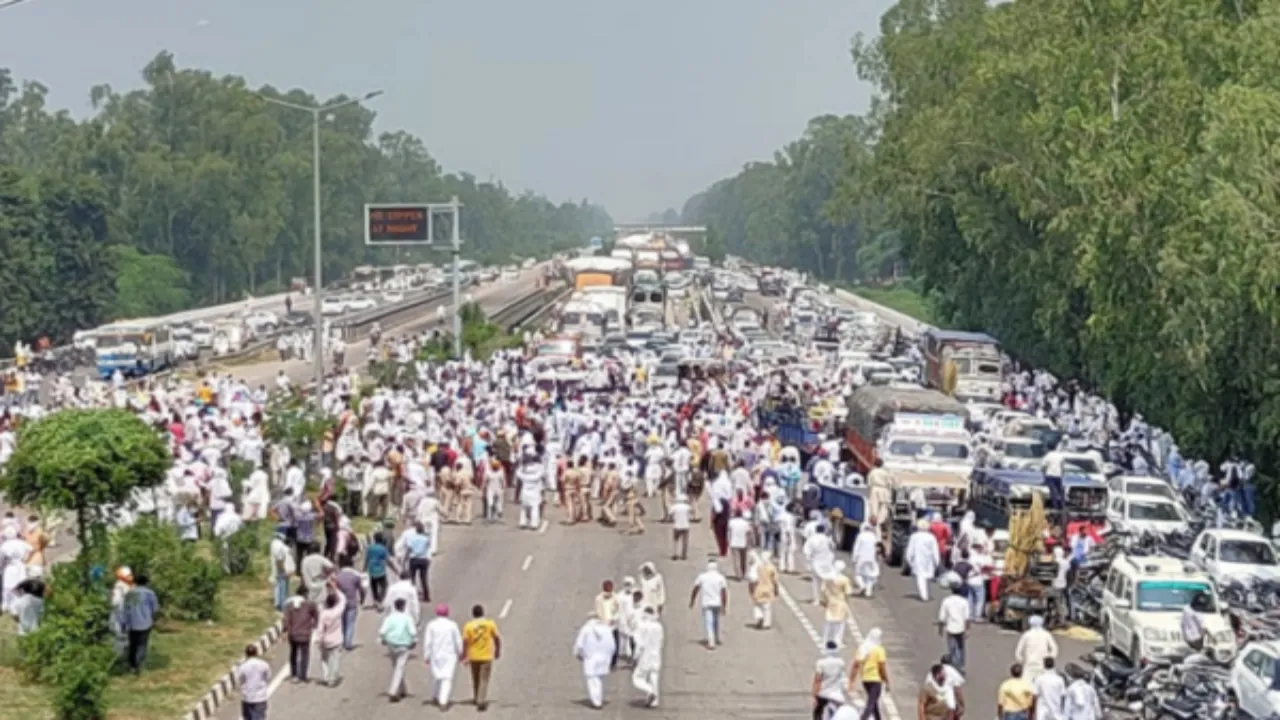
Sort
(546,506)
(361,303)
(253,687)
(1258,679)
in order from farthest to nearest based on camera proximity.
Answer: (361,303) → (546,506) → (1258,679) → (253,687)

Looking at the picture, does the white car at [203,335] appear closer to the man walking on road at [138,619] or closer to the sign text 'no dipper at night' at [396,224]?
the sign text 'no dipper at night' at [396,224]

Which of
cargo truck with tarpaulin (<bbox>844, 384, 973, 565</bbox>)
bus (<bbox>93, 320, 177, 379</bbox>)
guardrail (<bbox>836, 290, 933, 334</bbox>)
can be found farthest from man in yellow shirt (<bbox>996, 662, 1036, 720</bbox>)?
guardrail (<bbox>836, 290, 933, 334</bbox>)

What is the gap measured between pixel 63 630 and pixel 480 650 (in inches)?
176

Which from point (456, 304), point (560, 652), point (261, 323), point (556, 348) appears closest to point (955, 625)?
point (560, 652)

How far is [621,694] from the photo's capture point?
925 inches

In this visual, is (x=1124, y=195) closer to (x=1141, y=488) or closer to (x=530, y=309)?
(x=1141, y=488)

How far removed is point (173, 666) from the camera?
79.3ft

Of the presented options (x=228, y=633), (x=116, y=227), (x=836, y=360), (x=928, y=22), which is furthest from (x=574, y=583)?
(x=116, y=227)

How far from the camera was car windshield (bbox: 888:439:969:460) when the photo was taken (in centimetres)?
3634

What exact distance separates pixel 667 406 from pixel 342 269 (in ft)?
407

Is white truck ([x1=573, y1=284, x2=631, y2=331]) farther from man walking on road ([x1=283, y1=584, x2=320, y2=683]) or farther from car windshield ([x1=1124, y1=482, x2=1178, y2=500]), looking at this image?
man walking on road ([x1=283, y1=584, x2=320, y2=683])

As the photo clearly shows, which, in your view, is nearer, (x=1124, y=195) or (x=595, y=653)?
(x=595, y=653)

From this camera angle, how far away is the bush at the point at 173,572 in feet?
85.9

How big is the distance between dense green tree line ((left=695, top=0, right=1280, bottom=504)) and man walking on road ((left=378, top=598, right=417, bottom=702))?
14553 mm
